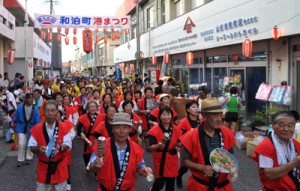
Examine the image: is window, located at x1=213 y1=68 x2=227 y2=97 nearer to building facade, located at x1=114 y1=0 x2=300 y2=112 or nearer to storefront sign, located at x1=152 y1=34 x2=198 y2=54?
building facade, located at x1=114 y1=0 x2=300 y2=112

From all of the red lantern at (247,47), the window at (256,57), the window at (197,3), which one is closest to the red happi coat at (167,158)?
the red lantern at (247,47)

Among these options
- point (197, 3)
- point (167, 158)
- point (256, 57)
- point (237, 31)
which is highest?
point (197, 3)

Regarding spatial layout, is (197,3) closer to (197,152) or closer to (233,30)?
(233,30)

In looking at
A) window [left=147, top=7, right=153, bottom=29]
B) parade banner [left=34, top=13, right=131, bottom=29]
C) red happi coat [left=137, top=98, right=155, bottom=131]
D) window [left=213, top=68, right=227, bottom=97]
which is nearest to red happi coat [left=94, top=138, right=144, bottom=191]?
red happi coat [left=137, top=98, right=155, bottom=131]

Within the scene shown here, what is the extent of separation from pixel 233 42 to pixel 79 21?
11.0 m

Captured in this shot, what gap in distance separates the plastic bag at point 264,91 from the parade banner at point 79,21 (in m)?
12.3

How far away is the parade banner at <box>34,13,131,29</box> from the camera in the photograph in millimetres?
20234

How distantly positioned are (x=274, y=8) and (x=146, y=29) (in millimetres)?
17943

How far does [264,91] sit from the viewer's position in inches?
430

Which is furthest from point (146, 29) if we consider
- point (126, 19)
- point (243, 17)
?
point (243, 17)

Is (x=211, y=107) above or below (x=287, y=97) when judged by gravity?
above

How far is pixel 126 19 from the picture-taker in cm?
2159

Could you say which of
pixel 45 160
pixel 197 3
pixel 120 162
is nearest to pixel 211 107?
pixel 120 162

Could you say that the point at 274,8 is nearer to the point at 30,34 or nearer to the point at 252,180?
the point at 252,180
